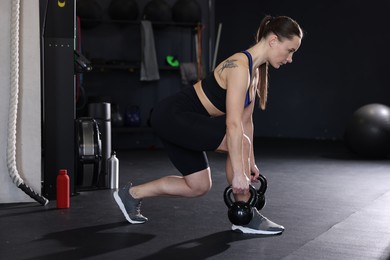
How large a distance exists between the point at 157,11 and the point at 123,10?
41 cm

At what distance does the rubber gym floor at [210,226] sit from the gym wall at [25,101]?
163mm

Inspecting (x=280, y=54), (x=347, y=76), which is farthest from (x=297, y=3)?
(x=280, y=54)

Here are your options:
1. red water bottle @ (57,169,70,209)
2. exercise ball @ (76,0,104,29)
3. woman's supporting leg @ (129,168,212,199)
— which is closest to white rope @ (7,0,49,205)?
red water bottle @ (57,169,70,209)

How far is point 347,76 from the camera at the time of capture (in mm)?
9055

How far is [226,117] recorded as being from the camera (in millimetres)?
2713

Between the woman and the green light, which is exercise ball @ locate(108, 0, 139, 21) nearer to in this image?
the green light

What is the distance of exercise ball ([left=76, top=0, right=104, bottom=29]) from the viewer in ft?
23.2

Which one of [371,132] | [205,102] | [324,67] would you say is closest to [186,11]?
[371,132]

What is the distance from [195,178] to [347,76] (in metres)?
6.54

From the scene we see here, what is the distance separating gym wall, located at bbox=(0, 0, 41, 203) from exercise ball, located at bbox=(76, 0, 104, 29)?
3342mm

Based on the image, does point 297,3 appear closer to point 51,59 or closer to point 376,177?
point 376,177

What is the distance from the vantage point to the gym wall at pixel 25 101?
3760 mm

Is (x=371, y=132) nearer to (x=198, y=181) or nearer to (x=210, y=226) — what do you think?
(x=210, y=226)

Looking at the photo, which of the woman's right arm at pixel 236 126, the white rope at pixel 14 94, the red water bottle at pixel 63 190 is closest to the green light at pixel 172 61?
the white rope at pixel 14 94
